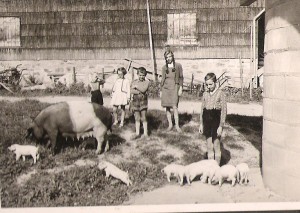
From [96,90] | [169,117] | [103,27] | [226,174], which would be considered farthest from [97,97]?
[226,174]

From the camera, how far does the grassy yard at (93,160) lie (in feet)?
9.36

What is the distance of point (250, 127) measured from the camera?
146 inches

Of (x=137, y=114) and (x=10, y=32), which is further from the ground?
(x=10, y=32)

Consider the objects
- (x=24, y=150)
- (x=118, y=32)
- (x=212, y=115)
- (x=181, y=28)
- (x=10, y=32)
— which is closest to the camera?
(x=24, y=150)

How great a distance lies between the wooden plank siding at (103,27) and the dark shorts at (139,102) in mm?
450

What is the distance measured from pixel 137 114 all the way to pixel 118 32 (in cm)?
114

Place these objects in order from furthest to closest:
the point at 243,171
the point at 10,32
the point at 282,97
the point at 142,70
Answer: the point at 142,70
the point at 10,32
the point at 243,171
the point at 282,97

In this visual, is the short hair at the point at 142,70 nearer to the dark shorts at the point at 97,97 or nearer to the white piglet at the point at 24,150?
the dark shorts at the point at 97,97

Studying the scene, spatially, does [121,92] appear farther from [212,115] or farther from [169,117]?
[212,115]

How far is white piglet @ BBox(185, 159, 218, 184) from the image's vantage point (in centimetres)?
302

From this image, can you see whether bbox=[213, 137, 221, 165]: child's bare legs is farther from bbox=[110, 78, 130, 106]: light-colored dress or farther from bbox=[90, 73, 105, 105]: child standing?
bbox=[90, 73, 105, 105]: child standing

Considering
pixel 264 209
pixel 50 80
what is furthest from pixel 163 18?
pixel 264 209

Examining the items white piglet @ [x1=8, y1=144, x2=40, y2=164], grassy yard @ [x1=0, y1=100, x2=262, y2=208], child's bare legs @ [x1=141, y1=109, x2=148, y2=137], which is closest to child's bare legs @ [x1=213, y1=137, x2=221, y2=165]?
grassy yard @ [x1=0, y1=100, x2=262, y2=208]

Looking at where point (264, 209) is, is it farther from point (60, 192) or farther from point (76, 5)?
point (76, 5)
